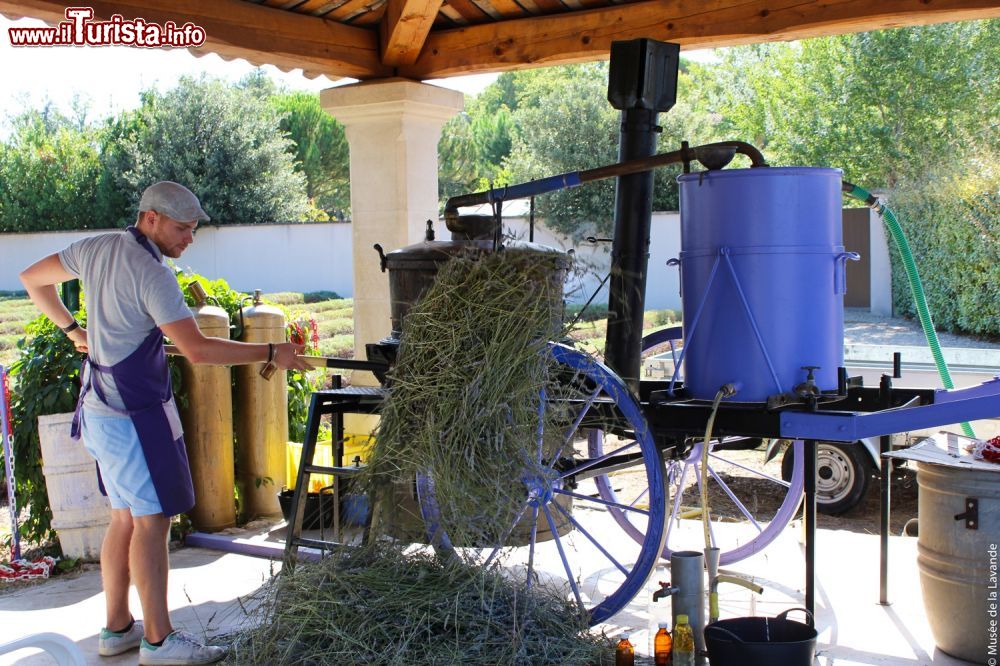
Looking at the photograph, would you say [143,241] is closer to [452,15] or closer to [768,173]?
[768,173]

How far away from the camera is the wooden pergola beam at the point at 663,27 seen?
460cm

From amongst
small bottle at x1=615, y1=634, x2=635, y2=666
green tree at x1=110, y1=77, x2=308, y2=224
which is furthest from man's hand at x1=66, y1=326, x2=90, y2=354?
green tree at x1=110, y1=77, x2=308, y2=224

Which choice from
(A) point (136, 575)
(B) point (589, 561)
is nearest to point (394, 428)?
(A) point (136, 575)

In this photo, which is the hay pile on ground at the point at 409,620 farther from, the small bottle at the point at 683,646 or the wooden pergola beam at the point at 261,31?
the wooden pergola beam at the point at 261,31

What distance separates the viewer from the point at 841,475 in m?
6.33

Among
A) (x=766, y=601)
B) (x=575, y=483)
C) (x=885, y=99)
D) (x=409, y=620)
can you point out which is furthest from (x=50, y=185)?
(x=409, y=620)

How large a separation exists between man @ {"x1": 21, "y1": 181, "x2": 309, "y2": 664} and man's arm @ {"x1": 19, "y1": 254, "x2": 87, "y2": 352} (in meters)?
0.19

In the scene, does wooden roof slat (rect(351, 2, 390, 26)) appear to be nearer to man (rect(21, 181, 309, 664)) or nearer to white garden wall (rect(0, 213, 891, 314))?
man (rect(21, 181, 309, 664))

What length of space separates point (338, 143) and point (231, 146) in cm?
1217

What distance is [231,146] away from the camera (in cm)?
3003

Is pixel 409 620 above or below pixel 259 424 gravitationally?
below

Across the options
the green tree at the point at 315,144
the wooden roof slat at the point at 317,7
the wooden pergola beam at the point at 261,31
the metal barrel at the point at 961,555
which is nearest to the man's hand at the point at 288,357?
the wooden pergola beam at the point at 261,31

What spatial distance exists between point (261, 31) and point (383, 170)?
106 centimetres

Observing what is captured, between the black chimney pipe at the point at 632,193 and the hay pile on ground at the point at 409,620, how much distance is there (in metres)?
0.98
